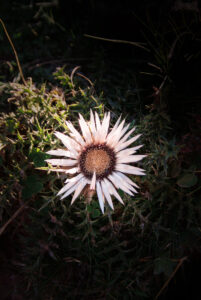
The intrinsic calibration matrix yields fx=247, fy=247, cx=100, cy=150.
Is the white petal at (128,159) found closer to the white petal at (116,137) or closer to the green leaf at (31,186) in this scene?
the white petal at (116,137)

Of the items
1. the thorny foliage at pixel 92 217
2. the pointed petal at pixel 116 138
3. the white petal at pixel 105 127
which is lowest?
the thorny foliage at pixel 92 217

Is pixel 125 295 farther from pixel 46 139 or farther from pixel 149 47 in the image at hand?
pixel 149 47

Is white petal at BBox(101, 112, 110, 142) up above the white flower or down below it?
above

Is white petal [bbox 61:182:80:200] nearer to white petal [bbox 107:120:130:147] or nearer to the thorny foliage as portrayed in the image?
the thorny foliage

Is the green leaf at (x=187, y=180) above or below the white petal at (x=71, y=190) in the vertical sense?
above

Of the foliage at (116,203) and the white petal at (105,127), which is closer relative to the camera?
the white petal at (105,127)

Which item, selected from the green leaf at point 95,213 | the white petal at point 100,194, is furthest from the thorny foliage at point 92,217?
the white petal at point 100,194

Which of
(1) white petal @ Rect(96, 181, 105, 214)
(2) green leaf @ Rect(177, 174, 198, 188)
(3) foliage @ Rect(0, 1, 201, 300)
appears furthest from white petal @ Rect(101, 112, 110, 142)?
(2) green leaf @ Rect(177, 174, 198, 188)
